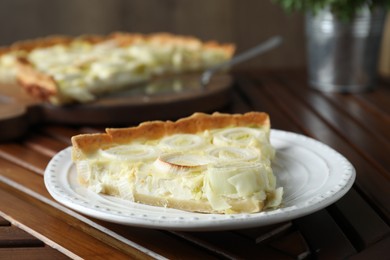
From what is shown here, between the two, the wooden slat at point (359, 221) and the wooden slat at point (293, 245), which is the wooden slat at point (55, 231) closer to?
the wooden slat at point (293, 245)

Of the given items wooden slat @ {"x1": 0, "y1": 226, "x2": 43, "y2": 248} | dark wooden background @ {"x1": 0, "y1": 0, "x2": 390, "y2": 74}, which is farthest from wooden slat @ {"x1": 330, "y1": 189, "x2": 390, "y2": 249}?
dark wooden background @ {"x1": 0, "y1": 0, "x2": 390, "y2": 74}

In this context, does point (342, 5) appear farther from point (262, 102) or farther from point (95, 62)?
point (95, 62)

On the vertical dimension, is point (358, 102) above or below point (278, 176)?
below

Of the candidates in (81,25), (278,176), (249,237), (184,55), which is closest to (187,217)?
(249,237)

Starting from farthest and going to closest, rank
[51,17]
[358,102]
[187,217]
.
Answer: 1. [51,17]
2. [358,102]
3. [187,217]

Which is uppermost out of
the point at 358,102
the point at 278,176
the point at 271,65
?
the point at 278,176

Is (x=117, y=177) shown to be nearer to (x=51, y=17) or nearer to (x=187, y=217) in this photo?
(x=187, y=217)

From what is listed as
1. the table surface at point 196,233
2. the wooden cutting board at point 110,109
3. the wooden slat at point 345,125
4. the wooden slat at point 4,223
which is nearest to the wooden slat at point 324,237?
the table surface at point 196,233
